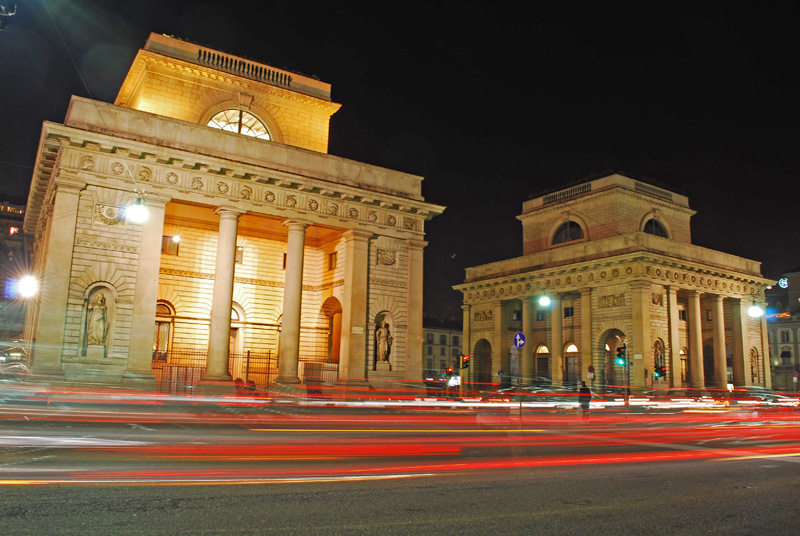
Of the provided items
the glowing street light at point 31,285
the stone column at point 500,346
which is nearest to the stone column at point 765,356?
the stone column at point 500,346

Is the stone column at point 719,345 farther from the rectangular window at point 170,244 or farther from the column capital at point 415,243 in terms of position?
the rectangular window at point 170,244

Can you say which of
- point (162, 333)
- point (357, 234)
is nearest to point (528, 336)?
point (357, 234)

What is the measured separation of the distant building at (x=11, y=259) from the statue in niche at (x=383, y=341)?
49079mm

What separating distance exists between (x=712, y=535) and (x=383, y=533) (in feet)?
10.5

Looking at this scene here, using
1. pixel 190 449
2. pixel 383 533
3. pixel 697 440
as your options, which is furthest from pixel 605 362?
pixel 383 533

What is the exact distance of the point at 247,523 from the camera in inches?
231

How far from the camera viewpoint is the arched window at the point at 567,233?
2012 inches

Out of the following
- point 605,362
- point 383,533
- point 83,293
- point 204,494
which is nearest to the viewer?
point 383,533

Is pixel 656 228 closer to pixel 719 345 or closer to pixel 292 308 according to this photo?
pixel 719 345

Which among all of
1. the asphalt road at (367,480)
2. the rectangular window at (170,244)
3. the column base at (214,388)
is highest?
the rectangular window at (170,244)

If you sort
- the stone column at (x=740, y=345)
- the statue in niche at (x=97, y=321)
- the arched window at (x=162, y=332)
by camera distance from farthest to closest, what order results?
the stone column at (x=740, y=345)
the arched window at (x=162, y=332)
the statue in niche at (x=97, y=321)

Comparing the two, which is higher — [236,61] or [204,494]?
[236,61]

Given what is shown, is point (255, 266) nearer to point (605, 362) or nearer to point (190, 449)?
point (190, 449)

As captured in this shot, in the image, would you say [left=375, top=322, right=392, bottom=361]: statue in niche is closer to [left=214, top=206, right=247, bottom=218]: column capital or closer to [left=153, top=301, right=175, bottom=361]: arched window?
[left=214, top=206, right=247, bottom=218]: column capital
